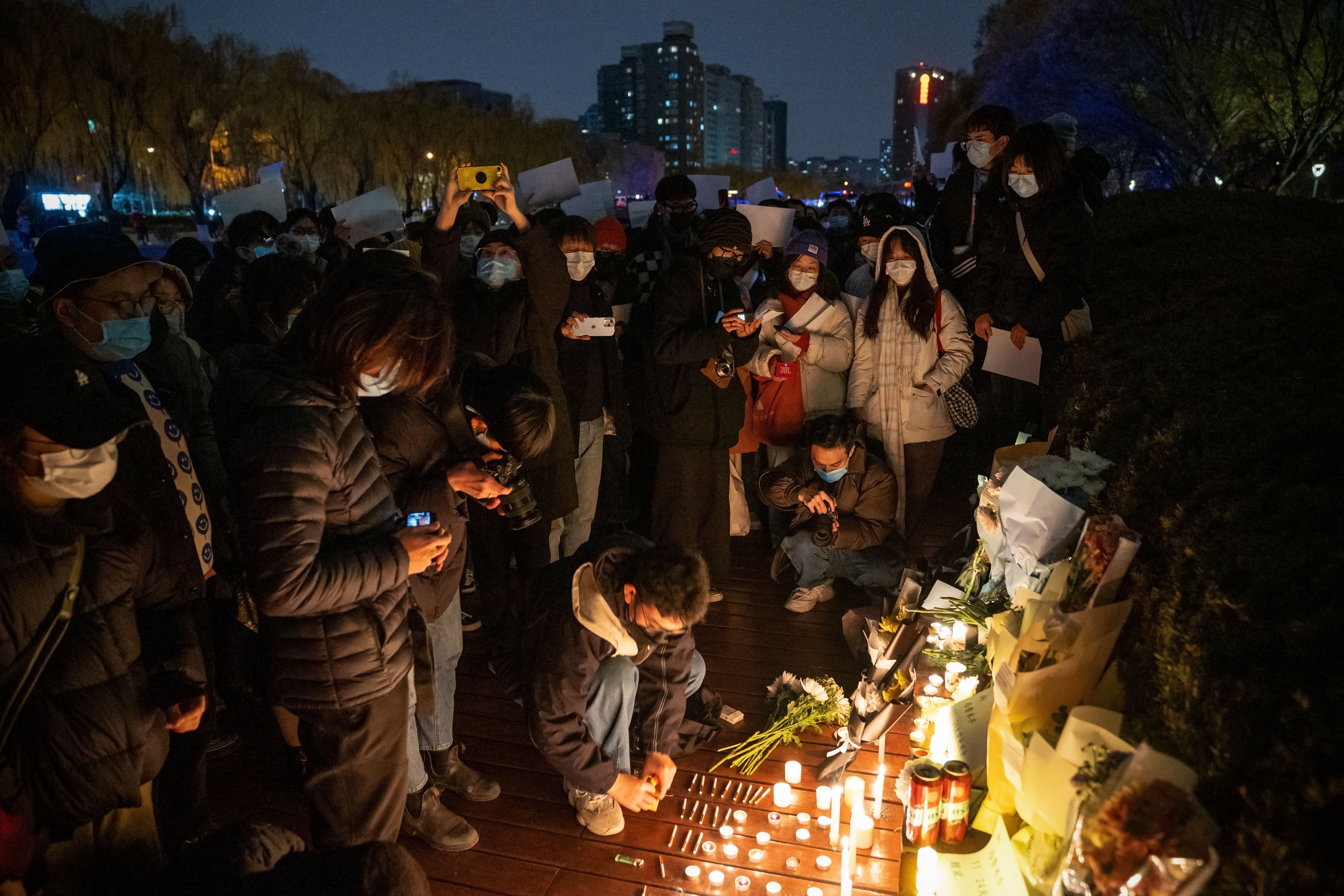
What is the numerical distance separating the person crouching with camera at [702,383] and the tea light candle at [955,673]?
1597 mm

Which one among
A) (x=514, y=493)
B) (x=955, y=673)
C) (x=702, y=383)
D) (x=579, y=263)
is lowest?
(x=955, y=673)

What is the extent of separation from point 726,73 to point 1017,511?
598ft

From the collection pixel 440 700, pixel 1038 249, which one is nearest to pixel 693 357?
pixel 1038 249

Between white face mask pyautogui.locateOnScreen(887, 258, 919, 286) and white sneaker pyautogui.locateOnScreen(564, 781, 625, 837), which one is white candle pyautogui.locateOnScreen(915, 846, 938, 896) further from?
white face mask pyautogui.locateOnScreen(887, 258, 919, 286)

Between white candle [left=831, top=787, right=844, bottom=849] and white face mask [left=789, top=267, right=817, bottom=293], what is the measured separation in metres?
2.97

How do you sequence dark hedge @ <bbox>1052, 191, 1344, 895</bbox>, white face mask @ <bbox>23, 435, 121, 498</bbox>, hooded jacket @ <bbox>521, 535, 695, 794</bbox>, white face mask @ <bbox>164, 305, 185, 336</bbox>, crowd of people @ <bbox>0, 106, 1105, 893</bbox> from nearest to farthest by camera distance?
dark hedge @ <bbox>1052, 191, 1344, 895</bbox>
white face mask @ <bbox>23, 435, 121, 498</bbox>
crowd of people @ <bbox>0, 106, 1105, 893</bbox>
hooded jacket @ <bbox>521, 535, 695, 794</bbox>
white face mask @ <bbox>164, 305, 185, 336</bbox>

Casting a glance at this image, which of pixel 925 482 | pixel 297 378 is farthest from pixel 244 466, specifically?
pixel 925 482

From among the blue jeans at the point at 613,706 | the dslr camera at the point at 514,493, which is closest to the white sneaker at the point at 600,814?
the blue jeans at the point at 613,706

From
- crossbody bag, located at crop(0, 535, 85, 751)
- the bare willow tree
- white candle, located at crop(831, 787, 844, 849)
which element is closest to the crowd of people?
crossbody bag, located at crop(0, 535, 85, 751)

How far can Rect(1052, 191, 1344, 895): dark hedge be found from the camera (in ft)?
4.68

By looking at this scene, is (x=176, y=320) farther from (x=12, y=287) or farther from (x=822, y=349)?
(x=822, y=349)

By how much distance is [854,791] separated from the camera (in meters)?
3.04

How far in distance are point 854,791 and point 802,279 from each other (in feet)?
10.0

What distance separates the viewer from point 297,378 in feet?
7.44
